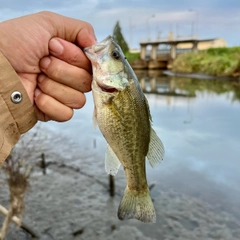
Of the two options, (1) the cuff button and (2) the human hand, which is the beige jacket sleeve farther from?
(2) the human hand

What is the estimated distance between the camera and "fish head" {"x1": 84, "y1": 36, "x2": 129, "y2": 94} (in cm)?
208

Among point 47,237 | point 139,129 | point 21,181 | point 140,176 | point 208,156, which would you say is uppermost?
point 139,129

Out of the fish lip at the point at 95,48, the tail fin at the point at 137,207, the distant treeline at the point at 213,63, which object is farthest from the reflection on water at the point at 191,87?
the fish lip at the point at 95,48

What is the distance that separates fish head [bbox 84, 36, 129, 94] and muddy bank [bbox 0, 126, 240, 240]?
256 inches

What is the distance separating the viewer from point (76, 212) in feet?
31.6

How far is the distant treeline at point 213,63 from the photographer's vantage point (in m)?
30.3

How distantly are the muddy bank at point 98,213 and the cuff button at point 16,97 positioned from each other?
6370 mm

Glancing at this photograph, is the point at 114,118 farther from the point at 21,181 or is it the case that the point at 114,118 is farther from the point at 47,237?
the point at 47,237

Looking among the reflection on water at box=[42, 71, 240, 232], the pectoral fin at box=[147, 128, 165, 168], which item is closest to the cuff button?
the pectoral fin at box=[147, 128, 165, 168]

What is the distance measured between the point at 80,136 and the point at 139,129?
15089mm

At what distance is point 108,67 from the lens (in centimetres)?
210

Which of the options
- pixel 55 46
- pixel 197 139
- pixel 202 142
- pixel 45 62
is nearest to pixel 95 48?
pixel 55 46

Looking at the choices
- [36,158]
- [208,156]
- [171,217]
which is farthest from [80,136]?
[171,217]

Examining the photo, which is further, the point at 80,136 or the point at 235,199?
the point at 80,136
